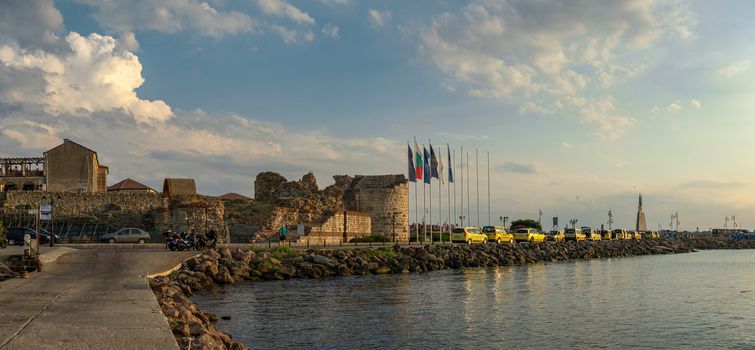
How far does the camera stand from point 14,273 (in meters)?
23.4

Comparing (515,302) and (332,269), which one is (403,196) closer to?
(332,269)

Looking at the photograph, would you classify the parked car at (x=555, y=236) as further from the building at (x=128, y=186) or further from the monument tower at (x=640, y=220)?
the monument tower at (x=640, y=220)

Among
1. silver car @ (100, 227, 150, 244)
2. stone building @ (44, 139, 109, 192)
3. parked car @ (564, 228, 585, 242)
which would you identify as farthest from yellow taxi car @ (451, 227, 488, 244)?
stone building @ (44, 139, 109, 192)

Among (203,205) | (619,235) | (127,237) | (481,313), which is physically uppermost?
(203,205)

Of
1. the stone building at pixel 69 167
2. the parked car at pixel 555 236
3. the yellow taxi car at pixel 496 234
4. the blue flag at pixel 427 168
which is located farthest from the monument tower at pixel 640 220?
the stone building at pixel 69 167

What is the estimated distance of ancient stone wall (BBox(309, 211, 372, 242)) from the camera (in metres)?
60.8

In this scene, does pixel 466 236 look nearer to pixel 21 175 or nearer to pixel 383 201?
pixel 383 201

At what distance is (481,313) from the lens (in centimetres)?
2569

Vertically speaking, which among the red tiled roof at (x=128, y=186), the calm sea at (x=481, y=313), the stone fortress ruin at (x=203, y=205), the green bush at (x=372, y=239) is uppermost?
the red tiled roof at (x=128, y=186)

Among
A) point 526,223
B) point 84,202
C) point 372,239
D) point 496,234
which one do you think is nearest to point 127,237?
point 84,202

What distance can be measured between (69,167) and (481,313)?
225 feet

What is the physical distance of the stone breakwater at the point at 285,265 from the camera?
16.6m

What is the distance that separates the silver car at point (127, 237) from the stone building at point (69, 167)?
29.1m

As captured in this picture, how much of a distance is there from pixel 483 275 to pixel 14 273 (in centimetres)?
2882
